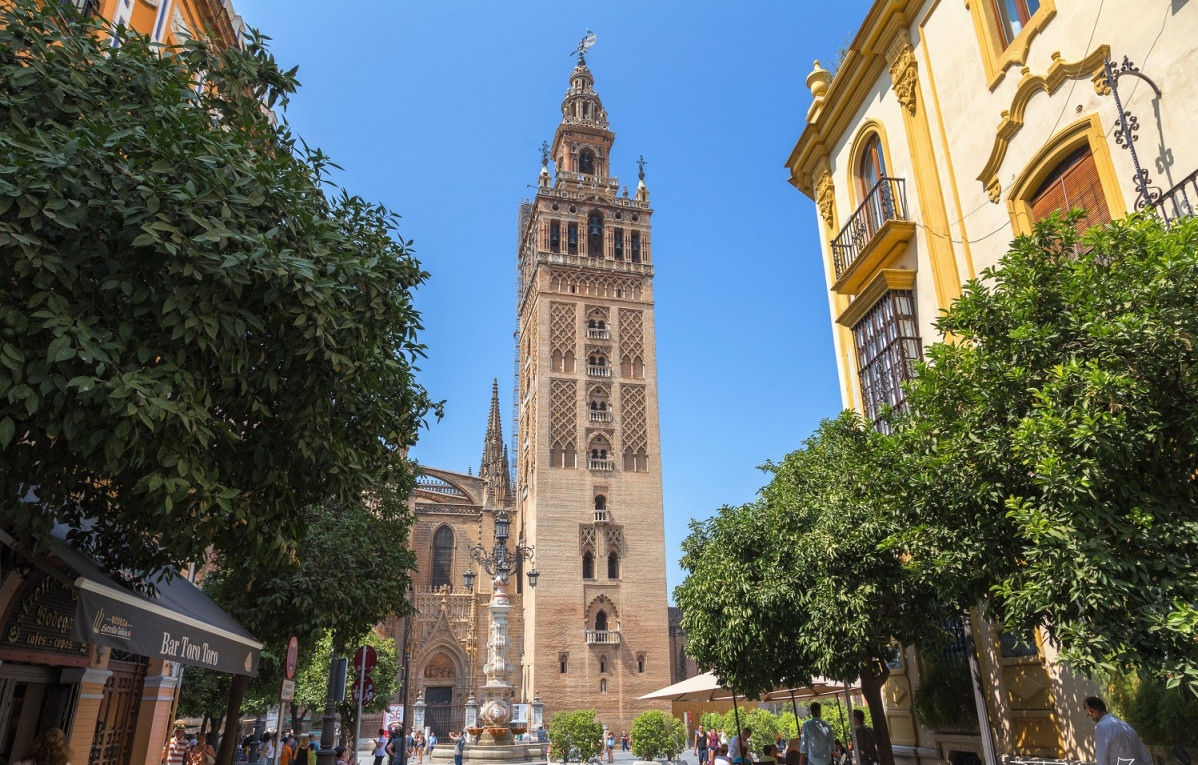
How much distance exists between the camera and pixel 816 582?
30.9 ft

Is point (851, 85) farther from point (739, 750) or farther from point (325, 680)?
point (325, 680)

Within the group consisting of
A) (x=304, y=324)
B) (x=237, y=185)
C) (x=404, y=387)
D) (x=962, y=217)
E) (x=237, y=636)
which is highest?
(x=962, y=217)

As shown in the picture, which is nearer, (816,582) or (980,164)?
(816,582)

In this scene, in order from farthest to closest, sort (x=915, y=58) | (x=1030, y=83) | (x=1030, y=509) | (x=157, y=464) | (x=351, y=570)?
(x=351, y=570)
(x=915, y=58)
(x=1030, y=83)
(x=1030, y=509)
(x=157, y=464)

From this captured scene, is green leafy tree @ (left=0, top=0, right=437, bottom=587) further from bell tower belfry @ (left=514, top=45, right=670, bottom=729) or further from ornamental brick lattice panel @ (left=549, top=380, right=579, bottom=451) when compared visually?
ornamental brick lattice panel @ (left=549, top=380, right=579, bottom=451)

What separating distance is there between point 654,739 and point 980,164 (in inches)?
→ 790

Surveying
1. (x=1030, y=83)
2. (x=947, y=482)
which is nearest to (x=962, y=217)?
(x=1030, y=83)

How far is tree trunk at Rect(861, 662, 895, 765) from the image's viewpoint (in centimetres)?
966

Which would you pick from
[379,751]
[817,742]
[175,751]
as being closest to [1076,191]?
[817,742]

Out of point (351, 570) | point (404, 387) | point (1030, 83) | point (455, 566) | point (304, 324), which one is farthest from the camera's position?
point (455, 566)

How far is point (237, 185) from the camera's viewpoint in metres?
5.21

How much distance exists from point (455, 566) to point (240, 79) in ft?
129

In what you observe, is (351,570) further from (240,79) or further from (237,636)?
(240,79)

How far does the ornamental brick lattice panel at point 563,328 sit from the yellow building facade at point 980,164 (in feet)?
91.6
